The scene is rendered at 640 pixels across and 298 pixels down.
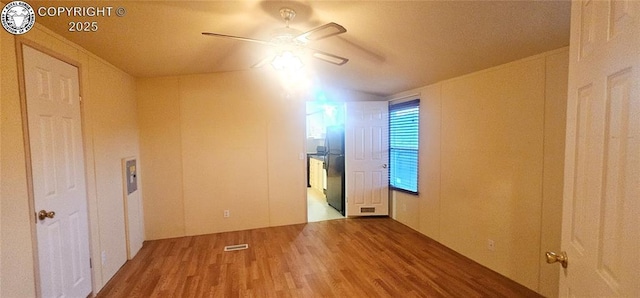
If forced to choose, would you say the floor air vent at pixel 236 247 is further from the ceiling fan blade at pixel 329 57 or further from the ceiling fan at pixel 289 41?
the ceiling fan blade at pixel 329 57

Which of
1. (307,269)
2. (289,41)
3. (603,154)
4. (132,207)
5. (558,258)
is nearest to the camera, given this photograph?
(603,154)

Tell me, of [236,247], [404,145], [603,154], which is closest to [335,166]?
[404,145]

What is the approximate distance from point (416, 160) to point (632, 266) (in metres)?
3.42

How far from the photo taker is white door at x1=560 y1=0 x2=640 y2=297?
2.14 feet

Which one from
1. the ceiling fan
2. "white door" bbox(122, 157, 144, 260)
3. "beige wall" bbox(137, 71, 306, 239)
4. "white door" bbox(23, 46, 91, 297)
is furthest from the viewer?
"beige wall" bbox(137, 71, 306, 239)

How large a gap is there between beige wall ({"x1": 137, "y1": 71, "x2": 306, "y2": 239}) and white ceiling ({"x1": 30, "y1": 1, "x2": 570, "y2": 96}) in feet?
2.40

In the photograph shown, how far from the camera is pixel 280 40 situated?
2.09 metres

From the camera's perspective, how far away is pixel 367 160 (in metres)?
4.57

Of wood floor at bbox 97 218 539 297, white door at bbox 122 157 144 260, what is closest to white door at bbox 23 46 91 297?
wood floor at bbox 97 218 539 297

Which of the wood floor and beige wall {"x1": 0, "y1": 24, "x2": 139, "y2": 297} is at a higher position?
beige wall {"x1": 0, "y1": 24, "x2": 139, "y2": 297}

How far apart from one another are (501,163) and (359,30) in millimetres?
1898

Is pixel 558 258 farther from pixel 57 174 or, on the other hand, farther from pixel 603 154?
pixel 57 174

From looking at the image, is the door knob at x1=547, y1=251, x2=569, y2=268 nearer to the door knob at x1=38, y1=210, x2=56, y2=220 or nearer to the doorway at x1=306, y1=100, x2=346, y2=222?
the door knob at x1=38, y1=210, x2=56, y2=220

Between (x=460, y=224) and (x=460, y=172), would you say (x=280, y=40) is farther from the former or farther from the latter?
(x=460, y=224)
